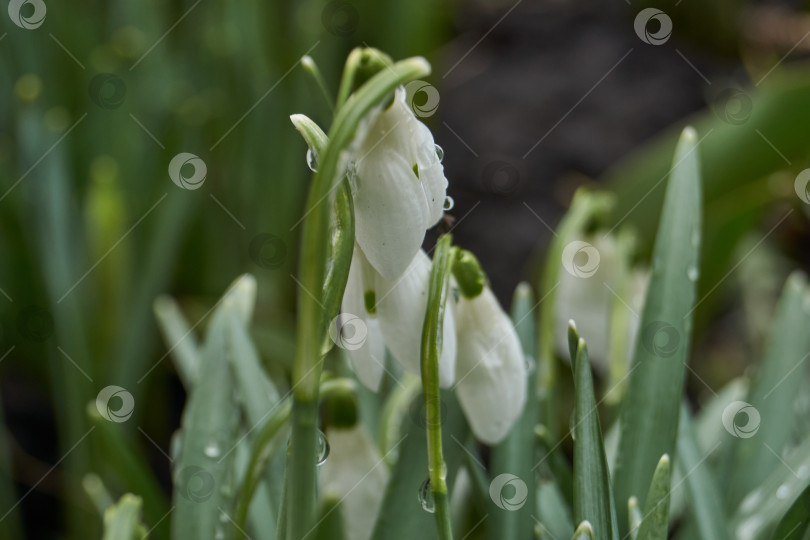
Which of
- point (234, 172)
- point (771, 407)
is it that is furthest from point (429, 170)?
point (234, 172)

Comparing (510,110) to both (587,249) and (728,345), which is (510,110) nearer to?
(728,345)

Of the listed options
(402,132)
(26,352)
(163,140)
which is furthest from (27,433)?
(402,132)

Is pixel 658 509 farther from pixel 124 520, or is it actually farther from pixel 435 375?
pixel 124 520

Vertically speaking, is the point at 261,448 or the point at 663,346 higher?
the point at 663,346

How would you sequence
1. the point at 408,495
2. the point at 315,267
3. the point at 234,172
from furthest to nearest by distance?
1. the point at 234,172
2. the point at 408,495
3. the point at 315,267

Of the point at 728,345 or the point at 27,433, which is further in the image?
the point at 728,345

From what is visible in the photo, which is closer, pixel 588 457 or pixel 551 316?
pixel 588 457
